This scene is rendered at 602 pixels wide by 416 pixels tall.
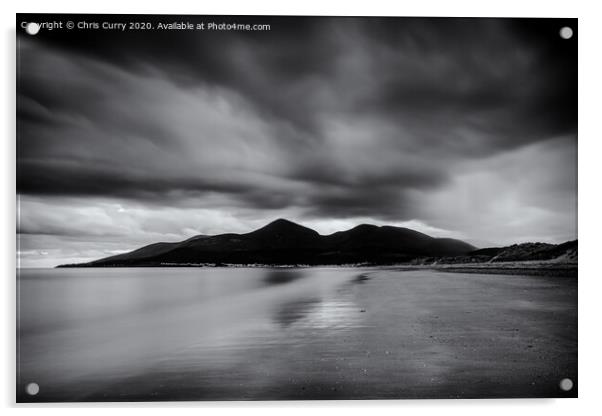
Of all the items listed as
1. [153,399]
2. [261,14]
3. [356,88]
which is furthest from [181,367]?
[261,14]

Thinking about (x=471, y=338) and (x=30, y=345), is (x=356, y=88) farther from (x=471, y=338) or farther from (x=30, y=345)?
(x=30, y=345)

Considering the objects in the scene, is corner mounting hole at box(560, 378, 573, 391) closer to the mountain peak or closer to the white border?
the white border

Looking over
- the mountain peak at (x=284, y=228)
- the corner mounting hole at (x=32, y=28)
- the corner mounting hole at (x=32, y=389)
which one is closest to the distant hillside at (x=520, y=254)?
the mountain peak at (x=284, y=228)

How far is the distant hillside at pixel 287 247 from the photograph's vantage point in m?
5.61

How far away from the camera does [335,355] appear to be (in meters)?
4.62

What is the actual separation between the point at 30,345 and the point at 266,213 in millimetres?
3149

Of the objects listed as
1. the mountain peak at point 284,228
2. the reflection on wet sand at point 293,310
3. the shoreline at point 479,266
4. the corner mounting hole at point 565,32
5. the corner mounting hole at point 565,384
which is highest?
the corner mounting hole at point 565,32

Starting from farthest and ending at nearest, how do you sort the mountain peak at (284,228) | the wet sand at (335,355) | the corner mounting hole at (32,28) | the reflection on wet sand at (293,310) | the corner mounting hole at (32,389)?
the reflection on wet sand at (293,310), the mountain peak at (284,228), the corner mounting hole at (32,28), the corner mounting hole at (32,389), the wet sand at (335,355)

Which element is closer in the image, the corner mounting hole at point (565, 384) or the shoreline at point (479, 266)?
the corner mounting hole at point (565, 384)

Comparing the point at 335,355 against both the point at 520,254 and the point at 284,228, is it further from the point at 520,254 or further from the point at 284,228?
the point at 520,254

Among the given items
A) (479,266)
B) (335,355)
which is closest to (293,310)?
(335,355)

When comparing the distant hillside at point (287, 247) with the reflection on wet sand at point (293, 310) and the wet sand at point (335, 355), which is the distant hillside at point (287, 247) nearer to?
the wet sand at point (335, 355)
